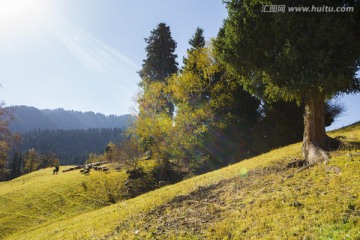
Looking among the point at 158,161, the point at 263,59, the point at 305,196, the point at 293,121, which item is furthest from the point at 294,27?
the point at 158,161

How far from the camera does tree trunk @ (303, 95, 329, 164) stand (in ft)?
47.7

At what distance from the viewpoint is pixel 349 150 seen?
1369cm

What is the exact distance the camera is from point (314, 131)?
15.2m

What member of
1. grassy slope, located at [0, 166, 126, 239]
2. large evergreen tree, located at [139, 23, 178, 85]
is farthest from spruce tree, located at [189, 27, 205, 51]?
grassy slope, located at [0, 166, 126, 239]

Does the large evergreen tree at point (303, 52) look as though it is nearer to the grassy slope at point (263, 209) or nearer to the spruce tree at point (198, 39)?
the grassy slope at point (263, 209)

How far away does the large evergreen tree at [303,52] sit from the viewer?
12641 millimetres

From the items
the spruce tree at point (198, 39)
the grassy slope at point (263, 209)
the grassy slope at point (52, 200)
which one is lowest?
the grassy slope at point (52, 200)

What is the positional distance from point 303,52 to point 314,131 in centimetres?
465

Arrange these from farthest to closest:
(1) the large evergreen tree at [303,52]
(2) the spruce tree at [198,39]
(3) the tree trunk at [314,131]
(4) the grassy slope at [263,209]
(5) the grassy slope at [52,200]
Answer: (2) the spruce tree at [198,39] < (5) the grassy slope at [52,200] < (3) the tree trunk at [314,131] < (1) the large evergreen tree at [303,52] < (4) the grassy slope at [263,209]

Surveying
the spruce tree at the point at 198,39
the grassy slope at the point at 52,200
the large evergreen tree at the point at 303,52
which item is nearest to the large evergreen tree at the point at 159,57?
the spruce tree at the point at 198,39

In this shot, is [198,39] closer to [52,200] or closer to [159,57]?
[159,57]

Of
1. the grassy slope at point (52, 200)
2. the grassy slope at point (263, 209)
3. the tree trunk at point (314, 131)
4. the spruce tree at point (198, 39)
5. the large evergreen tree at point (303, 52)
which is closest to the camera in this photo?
the grassy slope at point (263, 209)

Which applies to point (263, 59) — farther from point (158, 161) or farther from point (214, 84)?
point (158, 161)

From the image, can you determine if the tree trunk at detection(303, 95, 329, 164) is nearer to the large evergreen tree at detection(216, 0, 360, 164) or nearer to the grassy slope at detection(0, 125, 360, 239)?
the large evergreen tree at detection(216, 0, 360, 164)
